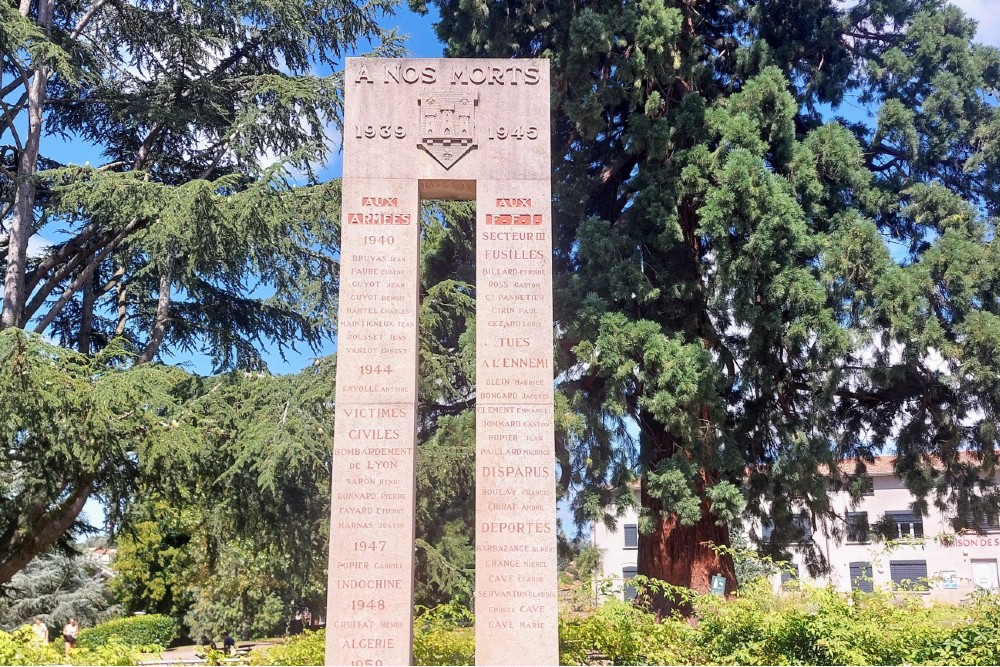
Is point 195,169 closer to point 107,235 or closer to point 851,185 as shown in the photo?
point 107,235

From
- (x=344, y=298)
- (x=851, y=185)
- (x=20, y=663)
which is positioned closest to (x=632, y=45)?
(x=851, y=185)

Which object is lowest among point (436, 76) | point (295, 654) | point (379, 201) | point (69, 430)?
point (295, 654)

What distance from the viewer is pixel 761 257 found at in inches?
600

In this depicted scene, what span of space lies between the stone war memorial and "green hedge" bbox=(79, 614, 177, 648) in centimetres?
2476

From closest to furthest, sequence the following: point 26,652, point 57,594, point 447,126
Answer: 1. point 26,652
2. point 447,126
3. point 57,594

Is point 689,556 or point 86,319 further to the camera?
point 86,319

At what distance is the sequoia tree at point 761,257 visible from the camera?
15.2 m

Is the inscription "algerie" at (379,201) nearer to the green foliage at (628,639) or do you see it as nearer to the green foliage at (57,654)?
the green foliage at (57,654)

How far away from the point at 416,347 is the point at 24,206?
1064cm

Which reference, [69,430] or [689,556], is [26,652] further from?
[689,556]

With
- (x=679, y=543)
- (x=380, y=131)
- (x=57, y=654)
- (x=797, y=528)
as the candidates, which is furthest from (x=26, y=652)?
(x=797, y=528)

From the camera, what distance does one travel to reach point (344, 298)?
9.06m

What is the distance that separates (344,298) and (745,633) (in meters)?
4.96

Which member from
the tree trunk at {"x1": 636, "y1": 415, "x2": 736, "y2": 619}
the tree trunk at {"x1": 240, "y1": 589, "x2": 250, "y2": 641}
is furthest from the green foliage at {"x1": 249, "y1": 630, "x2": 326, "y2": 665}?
the tree trunk at {"x1": 240, "y1": 589, "x2": 250, "y2": 641}
